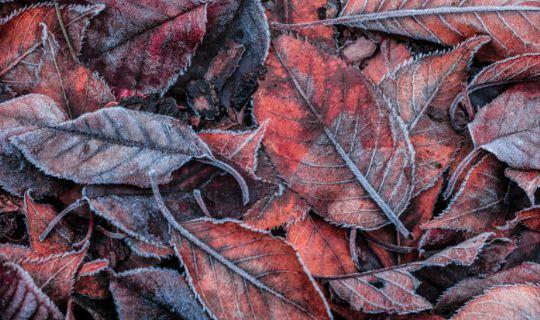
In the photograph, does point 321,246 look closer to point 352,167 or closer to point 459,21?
point 352,167

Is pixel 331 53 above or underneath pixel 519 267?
above

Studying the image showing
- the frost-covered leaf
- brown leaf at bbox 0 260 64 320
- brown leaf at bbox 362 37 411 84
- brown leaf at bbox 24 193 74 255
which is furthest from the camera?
brown leaf at bbox 362 37 411 84

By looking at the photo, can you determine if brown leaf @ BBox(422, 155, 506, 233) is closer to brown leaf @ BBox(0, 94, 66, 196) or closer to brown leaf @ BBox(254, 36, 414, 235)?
brown leaf @ BBox(254, 36, 414, 235)

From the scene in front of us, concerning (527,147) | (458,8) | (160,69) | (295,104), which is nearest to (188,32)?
(160,69)

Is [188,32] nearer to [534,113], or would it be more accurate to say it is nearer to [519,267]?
[534,113]

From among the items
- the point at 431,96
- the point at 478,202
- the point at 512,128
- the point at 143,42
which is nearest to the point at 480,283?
the point at 478,202

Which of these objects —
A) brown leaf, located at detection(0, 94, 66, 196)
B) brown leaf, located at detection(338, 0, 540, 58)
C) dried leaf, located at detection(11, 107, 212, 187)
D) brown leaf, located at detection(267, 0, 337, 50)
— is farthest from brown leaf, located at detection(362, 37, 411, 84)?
brown leaf, located at detection(0, 94, 66, 196)
